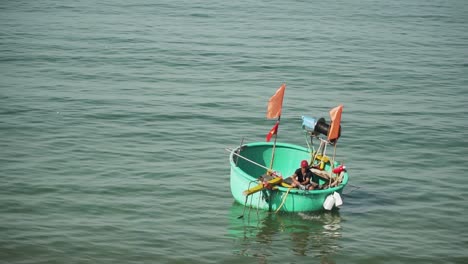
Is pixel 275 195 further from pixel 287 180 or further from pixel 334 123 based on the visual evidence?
pixel 334 123

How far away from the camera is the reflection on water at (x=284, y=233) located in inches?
709

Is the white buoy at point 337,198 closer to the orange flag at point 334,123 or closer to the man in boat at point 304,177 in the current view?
the man in boat at point 304,177

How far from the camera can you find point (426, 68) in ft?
129

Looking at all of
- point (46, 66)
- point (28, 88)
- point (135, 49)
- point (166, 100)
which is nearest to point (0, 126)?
point (28, 88)

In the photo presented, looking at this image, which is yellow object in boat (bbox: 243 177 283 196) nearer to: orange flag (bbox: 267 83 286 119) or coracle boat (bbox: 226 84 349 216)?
coracle boat (bbox: 226 84 349 216)

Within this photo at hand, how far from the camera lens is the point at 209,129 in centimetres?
2817

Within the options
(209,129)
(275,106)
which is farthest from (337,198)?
(209,129)

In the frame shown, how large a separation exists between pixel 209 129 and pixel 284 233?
9.94 m

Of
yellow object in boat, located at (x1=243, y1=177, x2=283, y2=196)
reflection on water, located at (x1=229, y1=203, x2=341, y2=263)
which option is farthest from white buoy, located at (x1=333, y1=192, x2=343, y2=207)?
yellow object in boat, located at (x1=243, y1=177, x2=283, y2=196)

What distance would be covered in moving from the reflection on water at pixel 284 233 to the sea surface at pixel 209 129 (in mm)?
56

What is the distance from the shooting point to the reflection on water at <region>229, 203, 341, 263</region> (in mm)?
18000

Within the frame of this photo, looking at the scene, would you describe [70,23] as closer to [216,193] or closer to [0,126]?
[0,126]

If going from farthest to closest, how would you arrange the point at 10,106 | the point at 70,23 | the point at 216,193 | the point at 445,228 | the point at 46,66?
the point at 70,23 → the point at 46,66 → the point at 10,106 → the point at 216,193 → the point at 445,228

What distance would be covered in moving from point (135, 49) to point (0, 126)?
15.3 m
